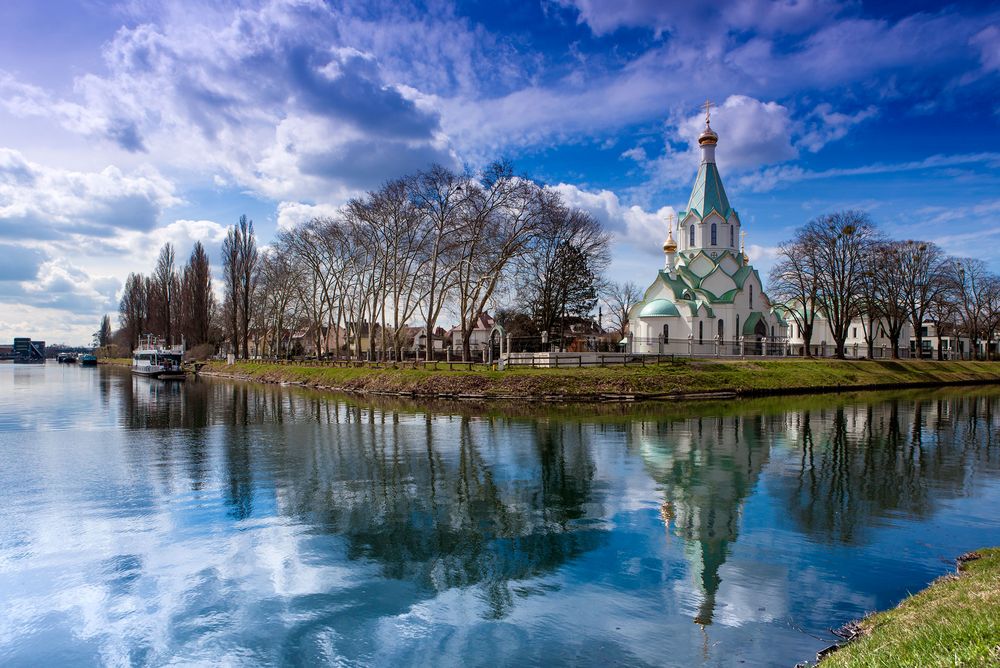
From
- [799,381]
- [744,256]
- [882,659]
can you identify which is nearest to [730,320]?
[744,256]

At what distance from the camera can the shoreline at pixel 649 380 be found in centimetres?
3525

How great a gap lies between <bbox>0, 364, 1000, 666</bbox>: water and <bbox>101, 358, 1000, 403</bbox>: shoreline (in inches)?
579

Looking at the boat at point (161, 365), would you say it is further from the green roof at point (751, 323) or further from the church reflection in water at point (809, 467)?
the green roof at point (751, 323)

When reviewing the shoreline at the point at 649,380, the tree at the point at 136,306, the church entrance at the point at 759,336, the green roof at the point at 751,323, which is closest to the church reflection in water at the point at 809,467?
the shoreline at the point at 649,380

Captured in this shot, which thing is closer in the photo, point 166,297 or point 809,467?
point 809,467

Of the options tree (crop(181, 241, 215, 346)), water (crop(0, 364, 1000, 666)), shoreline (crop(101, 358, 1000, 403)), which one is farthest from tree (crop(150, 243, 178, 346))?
water (crop(0, 364, 1000, 666))

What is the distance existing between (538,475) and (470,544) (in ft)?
17.1

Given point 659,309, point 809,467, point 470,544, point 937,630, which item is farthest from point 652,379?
point 937,630

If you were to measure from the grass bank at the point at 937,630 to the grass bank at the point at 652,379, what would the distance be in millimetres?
27572

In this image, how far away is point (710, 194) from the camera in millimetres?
59656

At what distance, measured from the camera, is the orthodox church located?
5588 centimetres

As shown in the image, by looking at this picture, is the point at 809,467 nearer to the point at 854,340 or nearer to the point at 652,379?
the point at 652,379

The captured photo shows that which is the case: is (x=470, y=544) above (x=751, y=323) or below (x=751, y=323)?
below

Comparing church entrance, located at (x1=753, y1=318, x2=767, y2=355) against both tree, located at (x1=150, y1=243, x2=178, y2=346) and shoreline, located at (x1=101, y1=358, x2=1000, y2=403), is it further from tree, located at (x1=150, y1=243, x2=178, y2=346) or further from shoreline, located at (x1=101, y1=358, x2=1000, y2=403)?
tree, located at (x1=150, y1=243, x2=178, y2=346)
